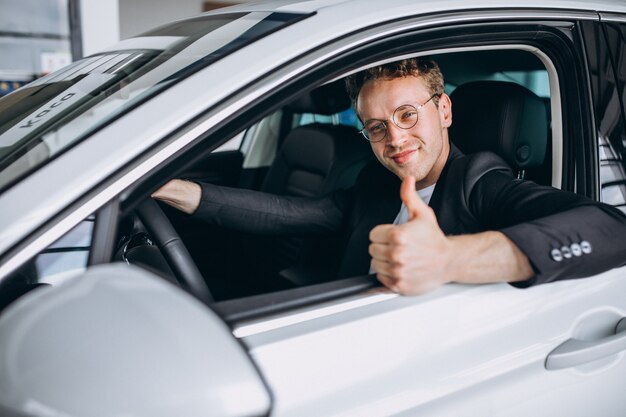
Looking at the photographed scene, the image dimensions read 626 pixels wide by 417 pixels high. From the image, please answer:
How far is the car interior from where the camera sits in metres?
1.17

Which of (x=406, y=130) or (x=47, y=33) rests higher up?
(x=47, y=33)

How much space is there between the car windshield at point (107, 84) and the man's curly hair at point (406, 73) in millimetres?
423

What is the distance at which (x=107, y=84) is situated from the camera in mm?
1128

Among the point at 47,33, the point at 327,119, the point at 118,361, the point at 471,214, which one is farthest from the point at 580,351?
the point at 47,33

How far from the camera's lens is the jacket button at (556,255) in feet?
3.43

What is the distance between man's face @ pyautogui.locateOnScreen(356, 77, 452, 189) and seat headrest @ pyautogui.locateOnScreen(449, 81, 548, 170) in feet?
0.75

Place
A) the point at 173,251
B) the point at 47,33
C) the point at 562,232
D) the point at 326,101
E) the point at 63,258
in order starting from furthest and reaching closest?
the point at 47,33
the point at 326,101
the point at 173,251
the point at 562,232
the point at 63,258

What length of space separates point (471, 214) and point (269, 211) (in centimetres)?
74

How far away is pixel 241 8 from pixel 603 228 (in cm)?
90

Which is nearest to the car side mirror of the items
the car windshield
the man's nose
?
the car windshield

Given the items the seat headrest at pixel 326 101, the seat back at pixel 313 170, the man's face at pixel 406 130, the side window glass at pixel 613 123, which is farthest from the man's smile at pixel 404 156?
the seat headrest at pixel 326 101

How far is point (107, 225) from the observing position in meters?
0.85

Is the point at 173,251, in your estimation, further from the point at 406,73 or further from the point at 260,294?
the point at 406,73

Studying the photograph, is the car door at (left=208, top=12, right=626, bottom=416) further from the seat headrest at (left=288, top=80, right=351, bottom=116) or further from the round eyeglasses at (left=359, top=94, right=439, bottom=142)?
the seat headrest at (left=288, top=80, right=351, bottom=116)
